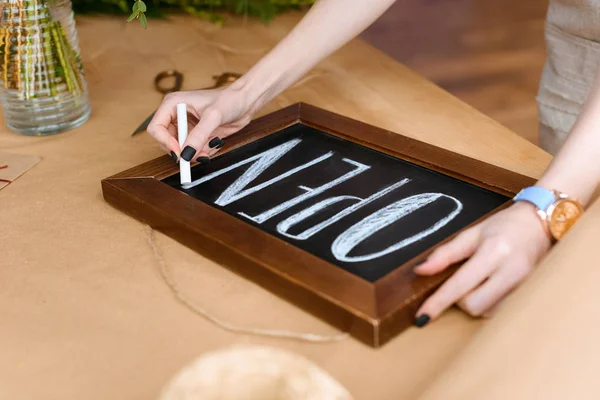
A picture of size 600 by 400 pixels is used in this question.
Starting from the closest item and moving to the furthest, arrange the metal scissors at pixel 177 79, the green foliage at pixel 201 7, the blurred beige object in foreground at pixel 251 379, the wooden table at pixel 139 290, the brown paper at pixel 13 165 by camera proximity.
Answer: the blurred beige object in foreground at pixel 251 379 < the wooden table at pixel 139 290 < the brown paper at pixel 13 165 < the metal scissors at pixel 177 79 < the green foliage at pixel 201 7

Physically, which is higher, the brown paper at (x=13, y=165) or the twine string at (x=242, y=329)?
the twine string at (x=242, y=329)

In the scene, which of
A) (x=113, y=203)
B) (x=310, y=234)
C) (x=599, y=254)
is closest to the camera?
(x=599, y=254)

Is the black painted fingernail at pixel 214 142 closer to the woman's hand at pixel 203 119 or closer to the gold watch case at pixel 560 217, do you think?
the woman's hand at pixel 203 119

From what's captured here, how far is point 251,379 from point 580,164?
17.8 inches

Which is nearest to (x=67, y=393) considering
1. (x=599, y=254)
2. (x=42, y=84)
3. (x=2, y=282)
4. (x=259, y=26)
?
(x=2, y=282)

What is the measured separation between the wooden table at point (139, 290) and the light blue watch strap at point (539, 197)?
0.05 m

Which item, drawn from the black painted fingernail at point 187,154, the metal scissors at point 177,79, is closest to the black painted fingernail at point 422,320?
the black painted fingernail at point 187,154

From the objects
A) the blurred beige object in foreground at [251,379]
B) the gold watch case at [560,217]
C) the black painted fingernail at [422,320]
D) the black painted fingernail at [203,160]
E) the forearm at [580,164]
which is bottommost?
the black painted fingernail at [203,160]

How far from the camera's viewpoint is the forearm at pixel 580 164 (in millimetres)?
706

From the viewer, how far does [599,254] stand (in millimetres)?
583

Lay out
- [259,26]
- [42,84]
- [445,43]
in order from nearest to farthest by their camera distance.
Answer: [42,84] → [259,26] → [445,43]

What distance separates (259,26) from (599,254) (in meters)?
1.13

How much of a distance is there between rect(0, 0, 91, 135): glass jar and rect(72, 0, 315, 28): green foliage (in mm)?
494

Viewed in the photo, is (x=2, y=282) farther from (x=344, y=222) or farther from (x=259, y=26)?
(x=259, y=26)
